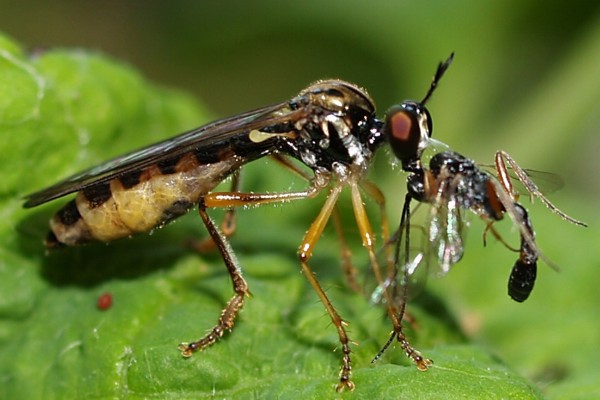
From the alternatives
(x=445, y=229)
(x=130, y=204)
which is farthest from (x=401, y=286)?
(x=130, y=204)

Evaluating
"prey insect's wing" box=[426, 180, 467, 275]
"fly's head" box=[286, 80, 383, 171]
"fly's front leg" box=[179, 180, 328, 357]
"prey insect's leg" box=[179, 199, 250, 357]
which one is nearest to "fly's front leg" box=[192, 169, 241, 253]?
"fly's front leg" box=[179, 180, 328, 357]

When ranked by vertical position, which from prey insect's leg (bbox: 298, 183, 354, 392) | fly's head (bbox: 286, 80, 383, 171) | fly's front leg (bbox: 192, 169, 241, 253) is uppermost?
fly's head (bbox: 286, 80, 383, 171)

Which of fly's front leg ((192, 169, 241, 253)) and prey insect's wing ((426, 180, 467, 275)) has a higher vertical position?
prey insect's wing ((426, 180, 467, 275))

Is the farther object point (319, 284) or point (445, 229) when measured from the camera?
point (319, 284)

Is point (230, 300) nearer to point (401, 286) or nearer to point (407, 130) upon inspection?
point (401, 286)

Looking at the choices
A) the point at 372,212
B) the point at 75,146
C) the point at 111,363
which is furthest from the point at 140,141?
the point at 111,363

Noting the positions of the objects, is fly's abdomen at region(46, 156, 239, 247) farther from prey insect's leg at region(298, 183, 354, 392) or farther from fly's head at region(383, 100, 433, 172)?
fly's head at region(383, 100, 433, 172)

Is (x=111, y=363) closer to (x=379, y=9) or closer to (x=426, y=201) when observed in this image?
(x=426, y=201)
